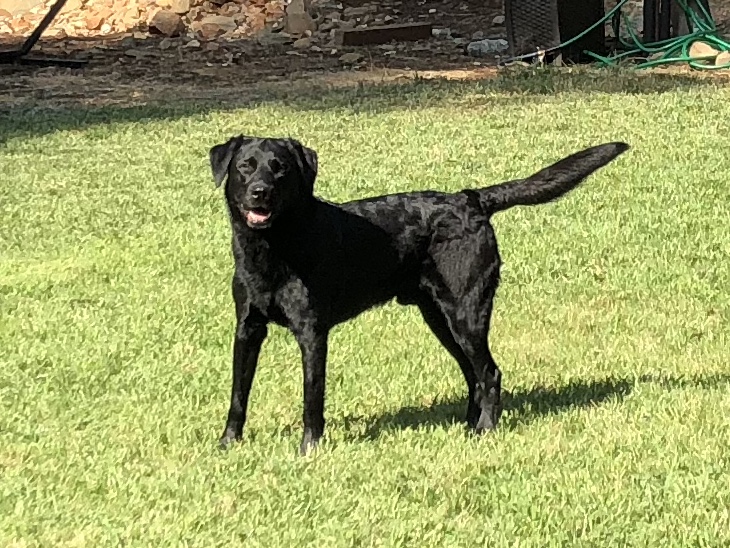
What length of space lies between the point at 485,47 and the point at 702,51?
381cm

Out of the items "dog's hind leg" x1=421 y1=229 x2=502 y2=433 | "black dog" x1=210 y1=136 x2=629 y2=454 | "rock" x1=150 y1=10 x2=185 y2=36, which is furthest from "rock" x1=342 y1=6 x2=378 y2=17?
"dog's hind leg" x1=421 y1=229 x2=502 y2=433

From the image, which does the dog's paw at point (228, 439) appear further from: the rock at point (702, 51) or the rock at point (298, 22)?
the rock at point (298, 22)

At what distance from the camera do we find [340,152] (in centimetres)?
1299

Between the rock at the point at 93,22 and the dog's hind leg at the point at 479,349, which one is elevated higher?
the dog's hind leg at the point at 479,349

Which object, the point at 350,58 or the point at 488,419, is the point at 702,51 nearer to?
the point at 350,58

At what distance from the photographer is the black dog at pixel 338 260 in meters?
5.33

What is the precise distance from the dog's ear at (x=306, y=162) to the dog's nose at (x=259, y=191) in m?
0.25

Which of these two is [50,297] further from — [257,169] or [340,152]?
[340,152]

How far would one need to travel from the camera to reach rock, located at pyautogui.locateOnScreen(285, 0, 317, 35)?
79.8 feet

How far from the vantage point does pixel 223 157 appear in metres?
5.38

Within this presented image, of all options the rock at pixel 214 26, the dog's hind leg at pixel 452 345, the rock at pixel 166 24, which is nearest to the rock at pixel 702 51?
the rock at pixel 214 26

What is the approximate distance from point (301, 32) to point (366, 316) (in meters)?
17.3

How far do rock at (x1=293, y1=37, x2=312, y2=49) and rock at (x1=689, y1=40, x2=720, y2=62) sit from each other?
21.9 ft

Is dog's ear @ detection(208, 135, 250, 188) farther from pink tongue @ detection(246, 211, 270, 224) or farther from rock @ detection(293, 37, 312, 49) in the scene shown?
rock @ detection(293, 37, 312, 49)
